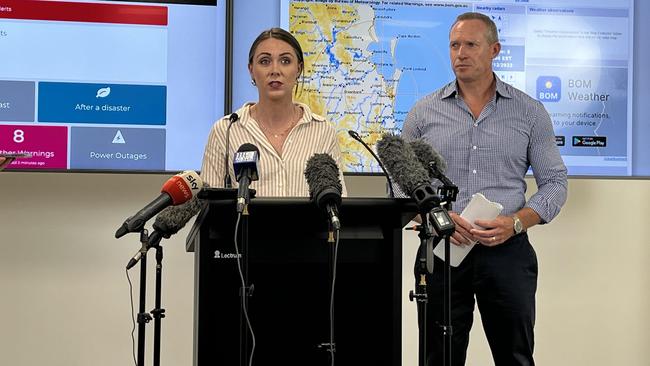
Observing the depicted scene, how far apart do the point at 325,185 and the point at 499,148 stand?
1309 mm

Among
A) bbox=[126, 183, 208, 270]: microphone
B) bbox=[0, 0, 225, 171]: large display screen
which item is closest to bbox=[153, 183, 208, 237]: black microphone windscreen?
bbox=[126, 183, 208, 270]: microphone

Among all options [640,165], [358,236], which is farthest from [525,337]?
[640,165]

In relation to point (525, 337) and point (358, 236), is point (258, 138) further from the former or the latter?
point (525, 337)

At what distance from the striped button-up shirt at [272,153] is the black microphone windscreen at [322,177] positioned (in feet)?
2.30

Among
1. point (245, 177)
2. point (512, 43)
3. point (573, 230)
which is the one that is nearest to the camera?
point (245, 177)

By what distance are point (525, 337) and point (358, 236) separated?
1.07m

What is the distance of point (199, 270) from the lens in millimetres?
2094

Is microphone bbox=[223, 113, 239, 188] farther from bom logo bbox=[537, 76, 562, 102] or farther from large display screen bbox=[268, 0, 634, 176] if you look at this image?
bom logo bbox=[537, 76, 562, 102]

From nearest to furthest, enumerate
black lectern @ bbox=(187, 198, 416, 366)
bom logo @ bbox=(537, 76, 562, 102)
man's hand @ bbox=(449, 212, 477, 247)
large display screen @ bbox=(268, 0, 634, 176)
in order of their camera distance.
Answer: black lectern @ bbox=(187, 198, 416, 366), man's hand @ bbox=(449, 212, 477, 247), large display screen @ bbox=(268, 0, 634, 176), bom logo @ bbox=(537, 76, 562, 102)

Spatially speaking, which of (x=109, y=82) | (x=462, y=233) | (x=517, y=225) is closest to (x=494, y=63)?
(x=517, y=225)

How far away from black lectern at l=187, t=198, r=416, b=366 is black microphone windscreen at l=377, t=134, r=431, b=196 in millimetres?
107

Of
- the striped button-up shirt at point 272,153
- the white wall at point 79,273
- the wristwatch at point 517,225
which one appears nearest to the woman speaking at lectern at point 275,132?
the striped button-up shirt at point 272,153

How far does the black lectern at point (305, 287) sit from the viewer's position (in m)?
2.11

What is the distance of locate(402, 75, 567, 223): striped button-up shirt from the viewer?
303 cm
